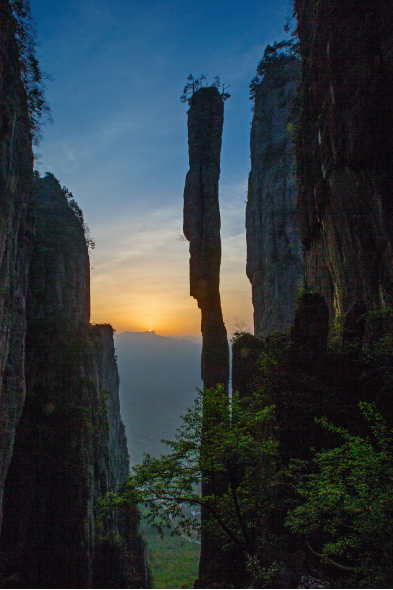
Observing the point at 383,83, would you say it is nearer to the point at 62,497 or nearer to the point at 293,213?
the point at 293,213

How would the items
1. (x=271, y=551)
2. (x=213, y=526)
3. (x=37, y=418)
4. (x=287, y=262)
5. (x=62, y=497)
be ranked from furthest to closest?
(x=287, y=262)
(x=37, y=418)
(x=62, y=497)
(x=213, y=526)
(x=271, y=551)

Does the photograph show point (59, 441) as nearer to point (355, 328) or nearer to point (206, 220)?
point (355, 328)

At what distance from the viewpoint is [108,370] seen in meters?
37.0

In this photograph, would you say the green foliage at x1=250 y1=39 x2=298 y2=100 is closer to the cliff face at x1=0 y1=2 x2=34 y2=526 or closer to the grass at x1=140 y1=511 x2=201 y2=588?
the cliff face at x1=0 y1=2 x2=34 y2=526

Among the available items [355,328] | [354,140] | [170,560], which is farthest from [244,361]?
[170,560]

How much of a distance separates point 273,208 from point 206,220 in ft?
23.8

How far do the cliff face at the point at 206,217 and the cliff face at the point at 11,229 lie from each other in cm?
1663

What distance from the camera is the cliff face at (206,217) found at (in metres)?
28.6

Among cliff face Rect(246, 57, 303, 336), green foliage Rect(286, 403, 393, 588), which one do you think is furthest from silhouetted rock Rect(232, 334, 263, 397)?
cliff face Rect(246, 57, 303, 336)

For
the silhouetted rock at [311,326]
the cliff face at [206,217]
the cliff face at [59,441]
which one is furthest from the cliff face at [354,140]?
the cliff face at [59,441]

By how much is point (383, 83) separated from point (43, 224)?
25191 millimetres

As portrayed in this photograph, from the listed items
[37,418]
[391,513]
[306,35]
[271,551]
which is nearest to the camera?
[391,513]

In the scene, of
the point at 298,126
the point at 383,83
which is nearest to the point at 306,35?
the point at 298,126

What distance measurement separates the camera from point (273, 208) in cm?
3030
